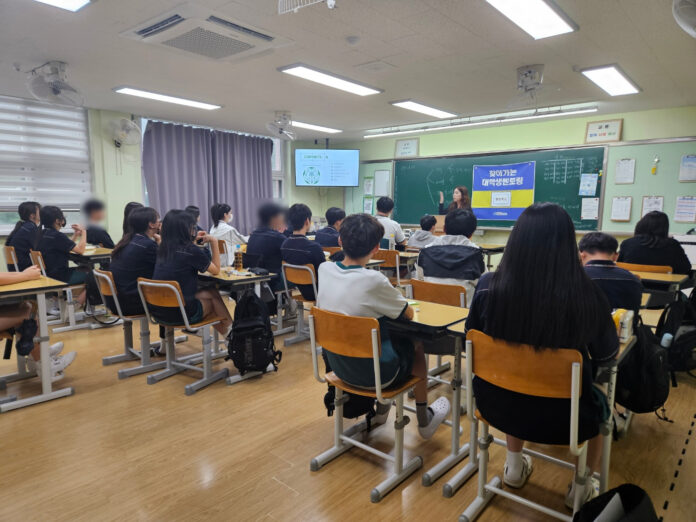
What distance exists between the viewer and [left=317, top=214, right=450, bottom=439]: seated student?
6.25 ft

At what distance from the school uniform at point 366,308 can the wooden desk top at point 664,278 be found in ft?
7.07

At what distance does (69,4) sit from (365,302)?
8.85 feet

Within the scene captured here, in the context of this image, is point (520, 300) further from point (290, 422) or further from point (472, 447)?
point (290, 422)

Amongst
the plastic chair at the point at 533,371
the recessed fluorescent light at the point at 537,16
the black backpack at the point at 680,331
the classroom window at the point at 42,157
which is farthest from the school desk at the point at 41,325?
the black backpack at the point at 680,331

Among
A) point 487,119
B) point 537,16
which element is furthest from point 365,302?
point 487,119

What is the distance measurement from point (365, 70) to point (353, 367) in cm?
318

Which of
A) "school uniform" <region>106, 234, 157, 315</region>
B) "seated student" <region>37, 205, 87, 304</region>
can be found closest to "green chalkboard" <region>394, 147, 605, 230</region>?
"school uniform" <region>106, 234, 157, 315</region>

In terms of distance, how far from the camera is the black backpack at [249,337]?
10.5ft

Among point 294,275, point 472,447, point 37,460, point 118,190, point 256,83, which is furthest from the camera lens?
point 118,190

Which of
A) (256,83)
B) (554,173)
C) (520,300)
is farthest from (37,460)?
(554,173)

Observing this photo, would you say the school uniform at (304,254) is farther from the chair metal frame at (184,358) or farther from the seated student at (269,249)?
the chair metal frame at (184,358)

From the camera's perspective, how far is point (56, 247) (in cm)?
442

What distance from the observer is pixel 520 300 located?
149 centimetres

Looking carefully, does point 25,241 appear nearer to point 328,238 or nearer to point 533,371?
point 328,238
